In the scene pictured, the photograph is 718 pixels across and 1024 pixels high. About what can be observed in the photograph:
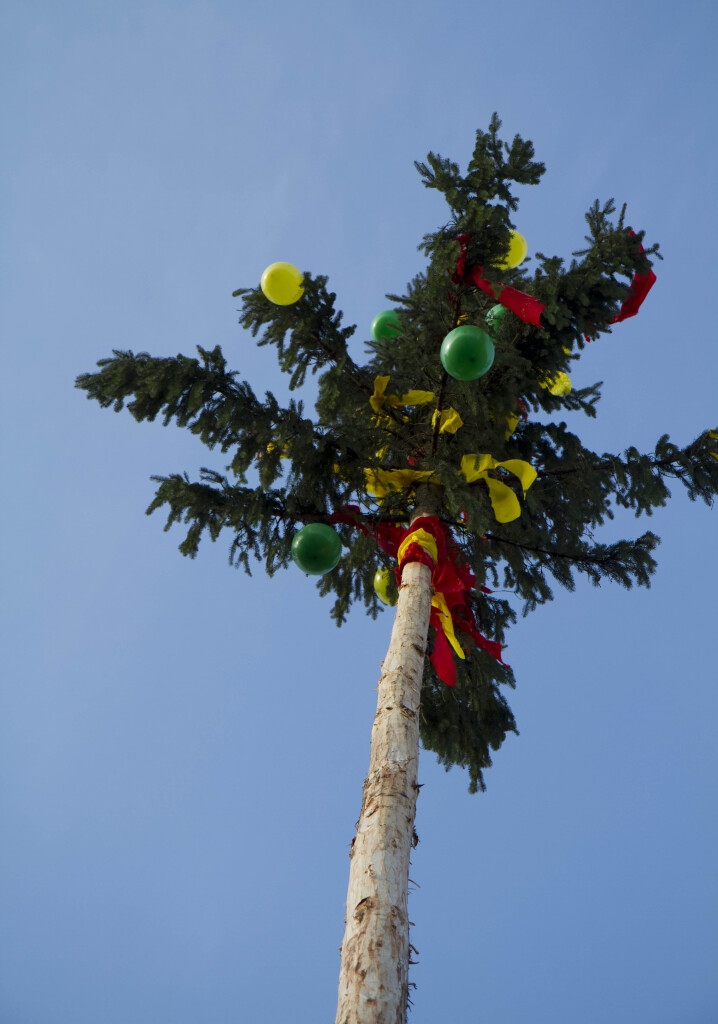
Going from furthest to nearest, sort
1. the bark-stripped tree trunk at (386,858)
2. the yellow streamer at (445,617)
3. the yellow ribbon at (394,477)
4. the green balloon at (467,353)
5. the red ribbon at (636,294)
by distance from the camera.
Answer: the yellow ribbon at (394,477) → the red ribbon at (636,294) → the yellow streamer at (445,617) → the green balloon at (467,353) → the bark-stripped tree trunk at (386,858)

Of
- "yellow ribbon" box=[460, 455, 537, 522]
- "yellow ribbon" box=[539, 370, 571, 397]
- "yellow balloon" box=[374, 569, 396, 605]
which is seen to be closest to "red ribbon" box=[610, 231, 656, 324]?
"yellow ribbon" box=[539, 370, 571, 397]

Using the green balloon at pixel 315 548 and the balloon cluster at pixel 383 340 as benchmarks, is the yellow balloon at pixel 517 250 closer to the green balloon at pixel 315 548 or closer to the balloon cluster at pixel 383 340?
the balloon cluster at pixel 383 340

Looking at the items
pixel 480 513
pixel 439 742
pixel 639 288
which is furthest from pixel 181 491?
pixel 639 288

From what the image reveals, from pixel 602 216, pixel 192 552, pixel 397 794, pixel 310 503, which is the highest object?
pixel 602 216

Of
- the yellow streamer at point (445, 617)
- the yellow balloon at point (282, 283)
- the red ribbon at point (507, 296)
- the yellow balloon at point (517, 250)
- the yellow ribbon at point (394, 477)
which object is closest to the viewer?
the red ribbon at point (507, 296)

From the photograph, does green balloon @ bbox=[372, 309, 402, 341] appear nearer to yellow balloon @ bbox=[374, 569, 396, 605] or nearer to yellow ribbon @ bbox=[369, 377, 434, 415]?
yellow ribbon @ bbox=[369, 377, 434, 415]

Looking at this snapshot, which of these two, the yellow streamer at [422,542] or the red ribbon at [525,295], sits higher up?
the red ribbon at [525,295]

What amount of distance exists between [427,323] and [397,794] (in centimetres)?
349

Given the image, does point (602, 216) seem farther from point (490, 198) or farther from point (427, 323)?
point (427, 323)

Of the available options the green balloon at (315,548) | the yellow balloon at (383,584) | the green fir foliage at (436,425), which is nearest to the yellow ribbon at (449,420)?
the green fir foliage at (436,425)

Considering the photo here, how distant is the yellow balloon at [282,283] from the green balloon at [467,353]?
1.37m

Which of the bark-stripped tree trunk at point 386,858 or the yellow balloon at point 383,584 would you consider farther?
the yellow balloon at point 383,584

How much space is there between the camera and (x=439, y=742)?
21.4 feet

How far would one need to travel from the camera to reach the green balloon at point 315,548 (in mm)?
5441
